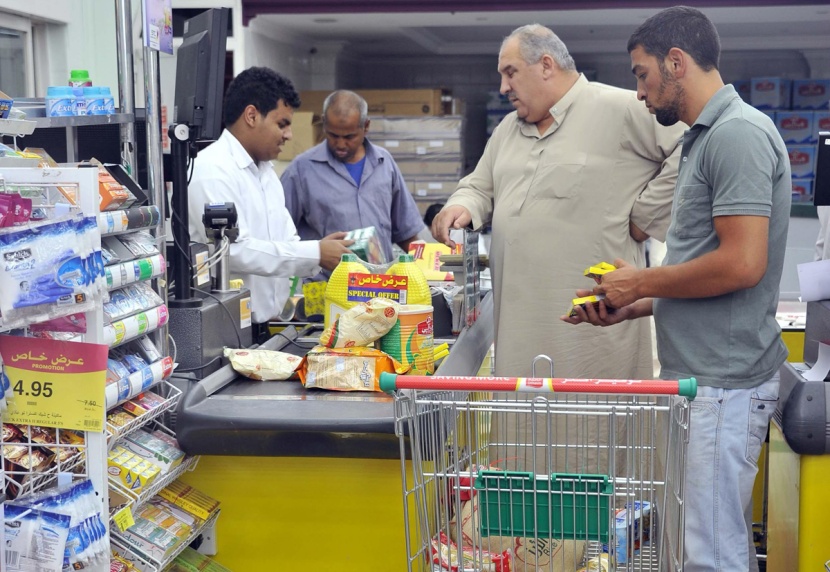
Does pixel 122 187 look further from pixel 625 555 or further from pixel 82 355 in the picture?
pixel 625 555

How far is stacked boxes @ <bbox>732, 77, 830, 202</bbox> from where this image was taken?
930cm

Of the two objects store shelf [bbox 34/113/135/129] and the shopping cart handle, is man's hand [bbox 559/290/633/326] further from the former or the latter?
store shelf [bbox 34/113/135/129]

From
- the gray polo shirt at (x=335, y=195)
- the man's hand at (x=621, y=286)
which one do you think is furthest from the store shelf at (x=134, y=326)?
the gray polo shirt at (x=335, y=195)

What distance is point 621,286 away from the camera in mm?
2361

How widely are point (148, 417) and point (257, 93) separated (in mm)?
1789

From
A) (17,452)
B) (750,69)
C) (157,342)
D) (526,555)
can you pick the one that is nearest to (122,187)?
(157,342)

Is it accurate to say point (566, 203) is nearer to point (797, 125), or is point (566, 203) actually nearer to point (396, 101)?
point (396, 101)

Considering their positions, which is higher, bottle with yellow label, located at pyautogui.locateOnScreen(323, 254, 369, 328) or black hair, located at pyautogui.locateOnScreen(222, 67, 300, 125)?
black hair, located at pyautogui.locateOnScreen(222, 67, 300, 125)

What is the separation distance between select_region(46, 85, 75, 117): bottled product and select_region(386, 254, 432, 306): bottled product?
945 millimetres

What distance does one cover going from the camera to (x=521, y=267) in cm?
336

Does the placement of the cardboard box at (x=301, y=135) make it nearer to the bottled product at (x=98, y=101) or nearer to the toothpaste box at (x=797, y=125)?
the toothpaste box at (x=797, y=125)

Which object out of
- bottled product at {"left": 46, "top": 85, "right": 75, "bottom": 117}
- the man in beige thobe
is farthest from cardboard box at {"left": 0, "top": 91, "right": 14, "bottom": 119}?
the man in beige thobe

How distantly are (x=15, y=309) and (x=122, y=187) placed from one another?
54 cm

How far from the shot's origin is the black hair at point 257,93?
3.67 meters
